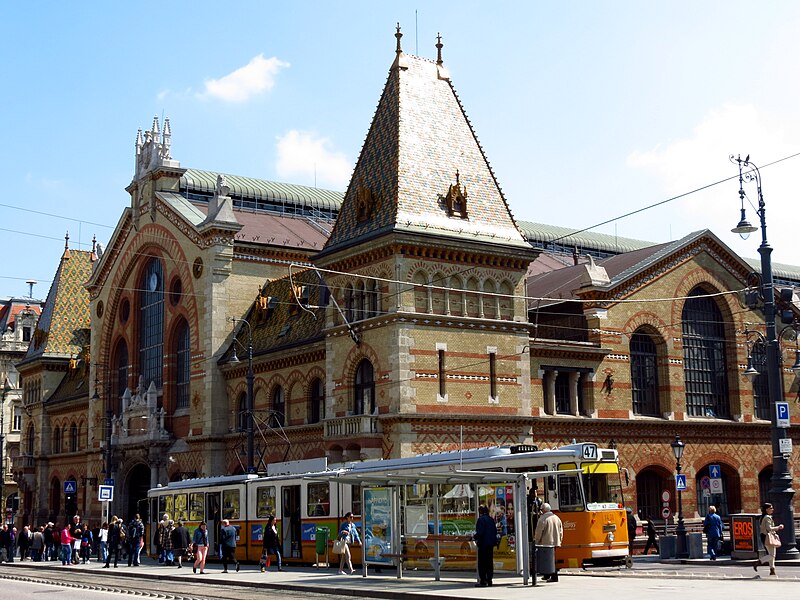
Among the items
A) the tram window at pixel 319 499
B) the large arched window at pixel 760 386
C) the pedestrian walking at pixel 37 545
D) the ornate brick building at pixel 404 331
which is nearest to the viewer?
the tram window at pixel 319 499

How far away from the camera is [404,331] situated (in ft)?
136

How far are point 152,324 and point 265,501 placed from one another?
26225mm

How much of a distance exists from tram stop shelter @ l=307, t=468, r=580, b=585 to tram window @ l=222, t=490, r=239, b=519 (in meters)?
10.5

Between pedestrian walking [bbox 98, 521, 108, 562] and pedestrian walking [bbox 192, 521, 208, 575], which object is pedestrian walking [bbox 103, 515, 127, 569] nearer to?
pedestrian walking [bbox 98, 521, 108, 562]

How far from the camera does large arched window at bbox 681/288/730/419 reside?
167 ft

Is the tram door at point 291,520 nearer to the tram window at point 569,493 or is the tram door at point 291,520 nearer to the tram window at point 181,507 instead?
the tram window at point 181,507

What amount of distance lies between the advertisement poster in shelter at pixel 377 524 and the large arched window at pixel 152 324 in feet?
107

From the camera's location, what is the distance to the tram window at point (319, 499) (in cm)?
3466

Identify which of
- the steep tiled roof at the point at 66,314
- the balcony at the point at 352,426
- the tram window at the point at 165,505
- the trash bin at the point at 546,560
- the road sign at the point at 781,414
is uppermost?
the steep tiled roof at the point at 66,314

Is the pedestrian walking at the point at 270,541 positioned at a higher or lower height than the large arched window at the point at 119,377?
lower

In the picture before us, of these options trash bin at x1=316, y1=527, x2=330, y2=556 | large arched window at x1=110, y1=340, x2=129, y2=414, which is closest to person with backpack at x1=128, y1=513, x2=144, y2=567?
trash bin at x1=316, y1=527, x2=330, y2=556

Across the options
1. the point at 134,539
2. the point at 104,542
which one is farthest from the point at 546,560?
the point at 104,542

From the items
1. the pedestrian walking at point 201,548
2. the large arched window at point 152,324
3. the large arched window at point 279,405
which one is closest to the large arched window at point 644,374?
the large arched window at point 279,405

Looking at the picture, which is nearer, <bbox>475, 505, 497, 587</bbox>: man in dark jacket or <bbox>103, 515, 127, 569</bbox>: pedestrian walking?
<bbox>475, 505, 497, 587</bbox>: man in dark jacket
